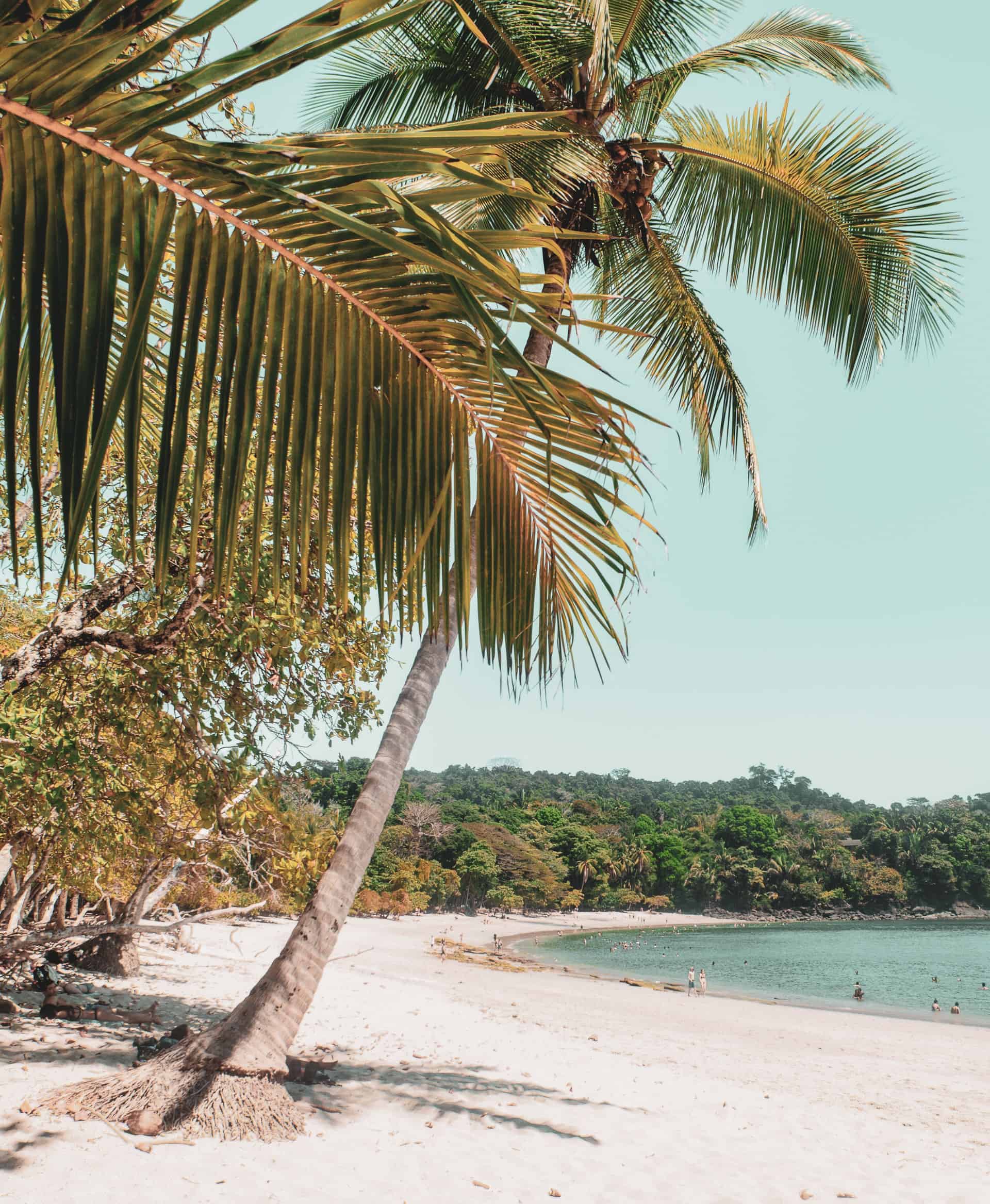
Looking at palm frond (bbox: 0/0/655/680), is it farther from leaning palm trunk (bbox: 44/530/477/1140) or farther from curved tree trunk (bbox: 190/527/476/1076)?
leaning palm trunk (bbox: 44/530/477/1140)

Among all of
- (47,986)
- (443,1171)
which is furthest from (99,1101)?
(47,986)

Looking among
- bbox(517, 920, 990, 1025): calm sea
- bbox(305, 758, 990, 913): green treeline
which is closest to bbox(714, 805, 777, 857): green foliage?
bbox(305, 758, 990, 913): green treeline

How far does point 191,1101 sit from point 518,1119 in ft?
10.3

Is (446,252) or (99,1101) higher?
(446,252)

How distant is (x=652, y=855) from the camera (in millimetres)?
84312

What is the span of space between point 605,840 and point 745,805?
63.0 feet

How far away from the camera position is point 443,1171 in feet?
18.9

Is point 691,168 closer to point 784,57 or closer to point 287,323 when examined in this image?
point 784,57

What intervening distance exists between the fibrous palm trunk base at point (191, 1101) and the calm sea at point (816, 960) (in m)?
29.4

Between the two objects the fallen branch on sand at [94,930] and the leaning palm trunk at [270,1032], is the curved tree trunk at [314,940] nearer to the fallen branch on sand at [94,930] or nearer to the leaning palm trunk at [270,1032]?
the leaning palm trunk at [270,1032]

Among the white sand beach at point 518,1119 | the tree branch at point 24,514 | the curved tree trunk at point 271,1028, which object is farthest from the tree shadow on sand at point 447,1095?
the tree branch at point 24,514

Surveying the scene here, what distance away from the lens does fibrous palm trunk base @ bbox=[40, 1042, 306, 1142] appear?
17.6 ft

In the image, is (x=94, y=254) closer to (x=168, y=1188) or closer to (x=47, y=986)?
(x=168, y=1188)

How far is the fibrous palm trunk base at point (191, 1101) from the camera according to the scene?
17.6 ft
